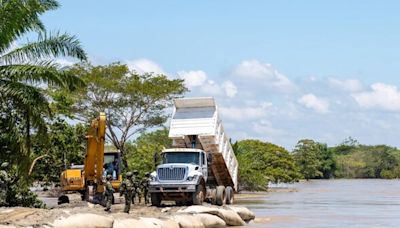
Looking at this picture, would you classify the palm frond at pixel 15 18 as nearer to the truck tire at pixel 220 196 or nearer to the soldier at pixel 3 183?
the soldier at pixel 3 183

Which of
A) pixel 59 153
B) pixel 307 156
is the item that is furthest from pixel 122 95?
pixel 307 156

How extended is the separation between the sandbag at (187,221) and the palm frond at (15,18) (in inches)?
268

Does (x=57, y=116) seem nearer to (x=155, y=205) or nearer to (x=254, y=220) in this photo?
(x=155, y=205)

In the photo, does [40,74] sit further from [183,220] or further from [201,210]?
[201,210]

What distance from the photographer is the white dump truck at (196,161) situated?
26.4 metres

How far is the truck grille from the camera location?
86.8ft

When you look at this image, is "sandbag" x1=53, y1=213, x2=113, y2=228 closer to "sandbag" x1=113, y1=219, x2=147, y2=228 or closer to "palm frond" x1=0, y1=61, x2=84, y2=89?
"sandbag" x1=113, y1=219, x2=147, y2=228

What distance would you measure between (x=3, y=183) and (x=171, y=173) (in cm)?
592

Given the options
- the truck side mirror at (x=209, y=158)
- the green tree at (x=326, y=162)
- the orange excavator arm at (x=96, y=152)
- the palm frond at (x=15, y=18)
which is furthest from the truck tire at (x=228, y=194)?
the green tree at (x=326, y=162)

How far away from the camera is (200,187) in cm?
2684

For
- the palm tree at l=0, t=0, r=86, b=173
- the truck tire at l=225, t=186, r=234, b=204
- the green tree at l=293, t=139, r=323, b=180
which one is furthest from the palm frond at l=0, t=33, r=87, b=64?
the green tree at l=293, t=139, r=323, b=180

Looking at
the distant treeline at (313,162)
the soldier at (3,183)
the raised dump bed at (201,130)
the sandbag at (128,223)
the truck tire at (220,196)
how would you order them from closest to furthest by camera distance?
1. the sandbag at (128,223)
2. the soldier at (3,183)
3. the truck tire at (220,196)
4. the raised dump bed at (201,130)
5. the distant treeline at (313,162)

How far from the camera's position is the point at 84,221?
18859 millimetres

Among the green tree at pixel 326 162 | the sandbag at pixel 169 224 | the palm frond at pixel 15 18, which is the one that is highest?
the green tree at pixel 326 162
